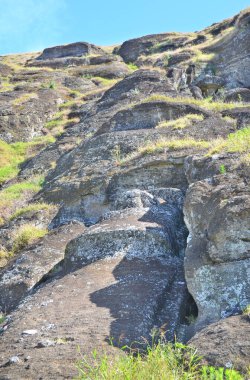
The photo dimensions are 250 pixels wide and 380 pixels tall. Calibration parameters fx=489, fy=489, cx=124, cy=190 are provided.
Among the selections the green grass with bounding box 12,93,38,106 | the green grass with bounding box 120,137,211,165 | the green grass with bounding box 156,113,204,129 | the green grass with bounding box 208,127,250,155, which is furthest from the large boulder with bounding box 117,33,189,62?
the green grass with bounding box 208,127,250,155

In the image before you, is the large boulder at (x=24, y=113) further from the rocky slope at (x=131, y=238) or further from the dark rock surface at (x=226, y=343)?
the dark rock surface at (x=226, y=343)

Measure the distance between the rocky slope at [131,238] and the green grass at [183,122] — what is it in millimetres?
55

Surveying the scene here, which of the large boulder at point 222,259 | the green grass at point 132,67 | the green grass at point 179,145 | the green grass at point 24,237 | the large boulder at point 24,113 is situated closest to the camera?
the large boulder at point 222,259

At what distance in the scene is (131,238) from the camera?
8.77 metres

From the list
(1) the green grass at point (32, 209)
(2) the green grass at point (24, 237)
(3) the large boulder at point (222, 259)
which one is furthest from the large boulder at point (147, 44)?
(3) the large boulder at point (222, 259)

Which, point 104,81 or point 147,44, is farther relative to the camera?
point 147,44

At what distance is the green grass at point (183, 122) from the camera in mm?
16219

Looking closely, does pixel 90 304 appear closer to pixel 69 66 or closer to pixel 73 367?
pixel 73 367

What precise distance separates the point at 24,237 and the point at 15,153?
15.1 meters

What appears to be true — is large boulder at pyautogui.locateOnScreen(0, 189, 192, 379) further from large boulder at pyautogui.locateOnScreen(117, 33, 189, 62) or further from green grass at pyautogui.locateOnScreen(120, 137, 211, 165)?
large boulder at pyautogui.locateOnScreen(117, 33, 189, 62)

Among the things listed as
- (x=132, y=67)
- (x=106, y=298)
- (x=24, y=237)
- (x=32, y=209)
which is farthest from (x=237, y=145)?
(x=132, y=67)

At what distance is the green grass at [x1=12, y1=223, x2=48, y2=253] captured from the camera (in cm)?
1220

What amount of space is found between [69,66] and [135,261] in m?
44.9

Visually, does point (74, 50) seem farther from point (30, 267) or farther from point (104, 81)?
point (30, 267)
